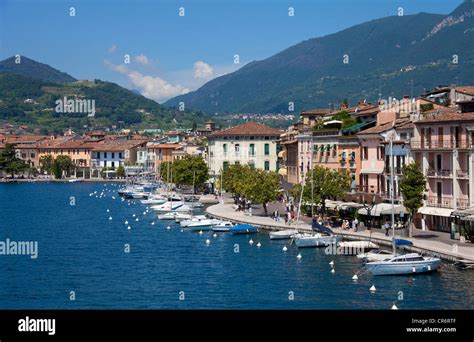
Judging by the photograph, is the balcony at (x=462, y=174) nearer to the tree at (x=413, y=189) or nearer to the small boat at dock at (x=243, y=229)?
the tree at (x=413, y=189)

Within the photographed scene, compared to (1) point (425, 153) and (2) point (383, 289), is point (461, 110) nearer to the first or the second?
(1) point (425, 153)

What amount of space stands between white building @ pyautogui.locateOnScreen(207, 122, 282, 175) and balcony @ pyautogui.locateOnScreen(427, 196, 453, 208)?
53834mm

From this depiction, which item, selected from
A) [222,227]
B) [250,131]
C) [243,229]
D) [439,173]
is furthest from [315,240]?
[250,131]

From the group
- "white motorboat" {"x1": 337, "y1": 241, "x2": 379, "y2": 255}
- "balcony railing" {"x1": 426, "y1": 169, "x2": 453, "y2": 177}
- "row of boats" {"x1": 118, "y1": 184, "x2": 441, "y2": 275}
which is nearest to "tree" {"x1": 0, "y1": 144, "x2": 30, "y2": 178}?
"row of boats" {"x1": 118, "y1": 184, "x2": 441, "y2": 275}

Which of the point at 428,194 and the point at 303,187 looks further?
the point at 303,187

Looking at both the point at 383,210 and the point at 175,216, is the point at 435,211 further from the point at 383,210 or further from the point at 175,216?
the point at 175,216

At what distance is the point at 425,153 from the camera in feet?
156

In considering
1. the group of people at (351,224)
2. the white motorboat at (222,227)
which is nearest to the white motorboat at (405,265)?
the group of people at (351,224)

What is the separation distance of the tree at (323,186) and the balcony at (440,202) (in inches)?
458

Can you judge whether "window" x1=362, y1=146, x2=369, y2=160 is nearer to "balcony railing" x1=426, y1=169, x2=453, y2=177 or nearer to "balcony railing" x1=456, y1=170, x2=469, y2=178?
"balcony railing" x1=426, y1=169, x2=453, y2=177

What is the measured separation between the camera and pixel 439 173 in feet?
150

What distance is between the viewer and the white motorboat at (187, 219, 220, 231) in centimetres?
6107
